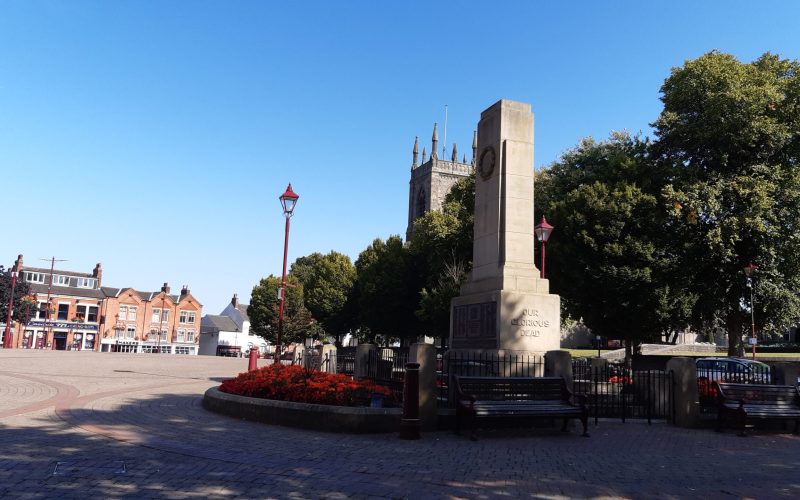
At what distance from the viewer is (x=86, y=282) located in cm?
8475

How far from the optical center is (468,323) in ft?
50.3

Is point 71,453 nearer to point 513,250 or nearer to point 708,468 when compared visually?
point 708,468

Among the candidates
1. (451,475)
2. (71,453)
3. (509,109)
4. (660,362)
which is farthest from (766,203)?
(71,453)

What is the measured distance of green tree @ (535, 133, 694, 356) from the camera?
28.6 meters

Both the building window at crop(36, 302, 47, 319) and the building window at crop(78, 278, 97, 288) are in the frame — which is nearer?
the building window at crop(36, 302, 47, 319)

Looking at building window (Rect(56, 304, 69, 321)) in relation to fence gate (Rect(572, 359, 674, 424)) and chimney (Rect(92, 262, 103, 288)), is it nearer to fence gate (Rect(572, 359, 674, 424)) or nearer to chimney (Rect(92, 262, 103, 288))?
chimney (Rect(92, 262, 103, 288))

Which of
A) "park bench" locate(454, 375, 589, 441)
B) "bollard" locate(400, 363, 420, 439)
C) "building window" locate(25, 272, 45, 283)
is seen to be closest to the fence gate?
"park bench" locate(454, 375, 589, 441)

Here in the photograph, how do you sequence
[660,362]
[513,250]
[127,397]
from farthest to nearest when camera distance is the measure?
[660,362] < [513,250] < [127,397]

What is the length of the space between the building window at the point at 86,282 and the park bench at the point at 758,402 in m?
87.6

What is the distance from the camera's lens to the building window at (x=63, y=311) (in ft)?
257

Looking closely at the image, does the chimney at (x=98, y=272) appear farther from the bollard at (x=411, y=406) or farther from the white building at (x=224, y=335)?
the bollard at (x=411, y=406)

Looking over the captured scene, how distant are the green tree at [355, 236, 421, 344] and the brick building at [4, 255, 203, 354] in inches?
1707

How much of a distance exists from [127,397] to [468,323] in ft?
26.3

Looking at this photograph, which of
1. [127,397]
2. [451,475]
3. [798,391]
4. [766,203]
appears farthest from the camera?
[766,203]
